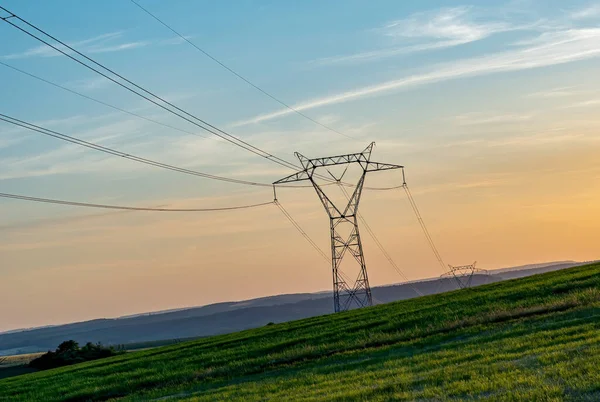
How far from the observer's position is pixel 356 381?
26141 mm

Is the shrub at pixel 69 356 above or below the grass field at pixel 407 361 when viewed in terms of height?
above

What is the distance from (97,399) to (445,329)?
1721cm

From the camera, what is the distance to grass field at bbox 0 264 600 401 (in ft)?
68.9

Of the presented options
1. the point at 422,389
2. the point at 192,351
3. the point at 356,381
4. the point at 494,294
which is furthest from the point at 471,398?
the point at 192,351

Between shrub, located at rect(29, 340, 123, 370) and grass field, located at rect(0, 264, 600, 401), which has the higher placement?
shrub, located at rect(29, 340, 123, 370)

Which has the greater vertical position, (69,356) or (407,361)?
(69,356)

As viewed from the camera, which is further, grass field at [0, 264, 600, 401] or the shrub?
the shrub

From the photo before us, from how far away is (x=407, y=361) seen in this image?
29219 mm

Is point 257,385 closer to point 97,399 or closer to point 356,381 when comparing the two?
point 356,381

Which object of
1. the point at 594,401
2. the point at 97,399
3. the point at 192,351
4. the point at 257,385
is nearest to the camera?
the point at 594,401

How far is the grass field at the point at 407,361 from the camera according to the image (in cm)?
2100

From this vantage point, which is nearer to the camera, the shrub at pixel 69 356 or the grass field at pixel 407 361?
the grass field at pixel 407 361

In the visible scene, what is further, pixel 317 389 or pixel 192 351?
pixel 192 351

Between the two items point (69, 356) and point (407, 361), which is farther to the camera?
point (69, 356)
